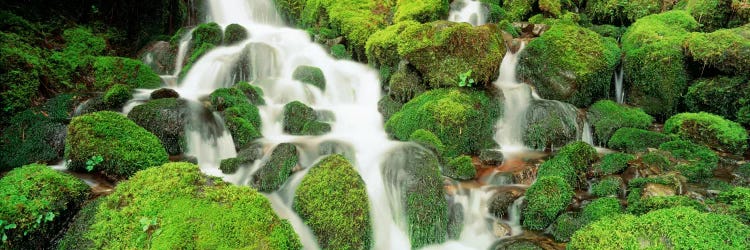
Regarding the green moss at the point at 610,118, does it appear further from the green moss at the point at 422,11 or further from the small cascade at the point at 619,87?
the green moss at the point at 422,11

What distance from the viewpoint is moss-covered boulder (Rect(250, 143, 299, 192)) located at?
20.7ft

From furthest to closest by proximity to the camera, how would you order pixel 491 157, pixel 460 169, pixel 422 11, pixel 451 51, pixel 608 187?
pixel 422 11 → pixel 451 51 → pixel 491 157 → pixel 460 169 → pixel 608 187

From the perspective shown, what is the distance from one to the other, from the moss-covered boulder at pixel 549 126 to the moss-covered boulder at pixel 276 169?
208 inches

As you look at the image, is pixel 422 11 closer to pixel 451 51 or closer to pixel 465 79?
pixel 451 51

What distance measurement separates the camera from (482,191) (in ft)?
22.4

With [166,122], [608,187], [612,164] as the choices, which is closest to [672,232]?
[608,187]

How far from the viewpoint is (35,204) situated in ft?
13.9

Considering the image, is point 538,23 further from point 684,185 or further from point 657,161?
point 684,185

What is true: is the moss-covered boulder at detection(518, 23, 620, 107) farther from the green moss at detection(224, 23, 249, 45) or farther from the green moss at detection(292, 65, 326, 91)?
the green moss at detection(224, 23, 249, 45)

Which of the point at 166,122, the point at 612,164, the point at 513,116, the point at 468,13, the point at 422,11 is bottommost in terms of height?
the point at 612,164

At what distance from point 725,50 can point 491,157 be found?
592 centimetres

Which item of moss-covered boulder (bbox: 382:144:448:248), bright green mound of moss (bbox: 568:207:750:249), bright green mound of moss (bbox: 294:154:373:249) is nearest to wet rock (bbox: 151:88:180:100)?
bright green mound of moss (bbox: 294:154:373:249)

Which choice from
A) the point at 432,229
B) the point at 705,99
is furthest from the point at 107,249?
the point at 705,99

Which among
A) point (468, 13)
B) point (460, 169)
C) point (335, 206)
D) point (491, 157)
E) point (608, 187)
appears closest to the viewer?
point (335, 206)
